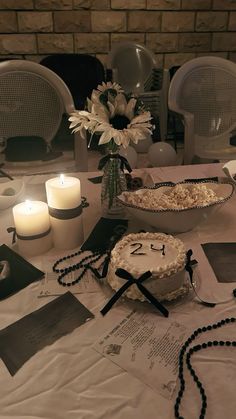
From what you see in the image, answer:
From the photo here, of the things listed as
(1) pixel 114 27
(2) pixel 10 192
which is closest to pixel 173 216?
(2) pixel 10 192

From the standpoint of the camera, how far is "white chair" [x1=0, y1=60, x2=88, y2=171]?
205 centimetres

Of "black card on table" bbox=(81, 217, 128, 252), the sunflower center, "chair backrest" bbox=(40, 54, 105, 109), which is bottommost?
"chair backrest" bbox=(40, 54, 105, 109)

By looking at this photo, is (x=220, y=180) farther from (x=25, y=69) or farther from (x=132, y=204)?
(x=25, y=69)

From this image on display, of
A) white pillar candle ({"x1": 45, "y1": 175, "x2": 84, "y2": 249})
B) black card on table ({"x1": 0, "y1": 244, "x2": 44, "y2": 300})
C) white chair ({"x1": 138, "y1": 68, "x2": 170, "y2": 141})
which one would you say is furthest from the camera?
white chair ({"x1": 138, "y1": 68, "x2": 170, "y2": 141})

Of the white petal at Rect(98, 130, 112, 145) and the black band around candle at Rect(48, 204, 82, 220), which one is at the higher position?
the white petal at Rect(98, 130, 112, 145)

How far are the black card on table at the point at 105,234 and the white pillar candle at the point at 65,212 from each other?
39mm

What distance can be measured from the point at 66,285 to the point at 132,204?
26 cm

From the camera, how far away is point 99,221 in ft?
3.65

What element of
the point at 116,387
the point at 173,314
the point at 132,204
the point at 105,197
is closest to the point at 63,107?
the point at 105,197

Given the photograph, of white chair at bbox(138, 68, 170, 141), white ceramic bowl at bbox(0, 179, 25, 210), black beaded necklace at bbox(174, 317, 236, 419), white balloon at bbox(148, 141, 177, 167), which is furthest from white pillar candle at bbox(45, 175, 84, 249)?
white chair at bbox(138, 68, 170, 141)

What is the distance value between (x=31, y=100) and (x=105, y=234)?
4.41 feet

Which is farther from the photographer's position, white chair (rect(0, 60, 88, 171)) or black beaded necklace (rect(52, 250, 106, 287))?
white chair (rect(0, 60, 88, 171))

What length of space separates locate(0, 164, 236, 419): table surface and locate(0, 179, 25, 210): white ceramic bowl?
40cm

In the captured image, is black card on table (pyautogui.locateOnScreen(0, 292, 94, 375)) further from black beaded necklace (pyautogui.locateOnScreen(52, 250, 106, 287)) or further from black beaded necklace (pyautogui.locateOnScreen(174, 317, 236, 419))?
black beaded necklace (pyautogui.locateOnScreen(174, 317, 236, 419))
